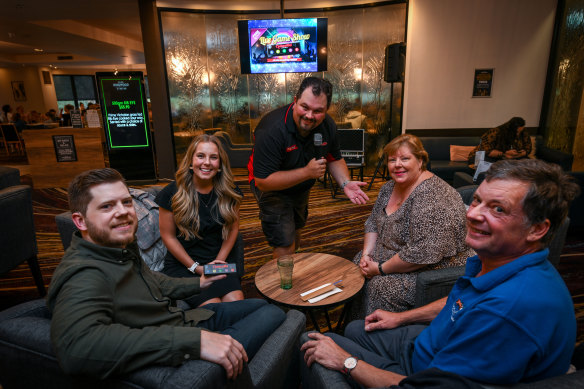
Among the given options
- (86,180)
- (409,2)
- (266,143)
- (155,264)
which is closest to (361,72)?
(409,2)

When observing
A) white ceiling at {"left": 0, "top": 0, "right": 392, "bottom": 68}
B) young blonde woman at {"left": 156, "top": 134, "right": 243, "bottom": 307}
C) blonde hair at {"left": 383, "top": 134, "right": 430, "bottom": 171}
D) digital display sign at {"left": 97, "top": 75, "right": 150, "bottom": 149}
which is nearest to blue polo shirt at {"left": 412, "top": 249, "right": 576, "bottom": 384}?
Result: blonde hair at {"left": 383, "top": 134, "right": 430, "bottom": 171}

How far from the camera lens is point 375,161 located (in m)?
6.92

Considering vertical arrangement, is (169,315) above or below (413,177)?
below

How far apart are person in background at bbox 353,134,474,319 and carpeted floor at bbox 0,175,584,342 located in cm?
122

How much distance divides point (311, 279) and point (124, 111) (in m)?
5.41

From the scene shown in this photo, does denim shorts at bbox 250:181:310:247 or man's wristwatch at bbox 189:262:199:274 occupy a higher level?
denim shorts at bbox 250:181:310:247

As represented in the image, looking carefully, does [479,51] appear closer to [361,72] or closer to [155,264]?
[361,72]

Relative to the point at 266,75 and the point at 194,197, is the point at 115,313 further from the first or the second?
the point at 266,75

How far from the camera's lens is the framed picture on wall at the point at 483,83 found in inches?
237

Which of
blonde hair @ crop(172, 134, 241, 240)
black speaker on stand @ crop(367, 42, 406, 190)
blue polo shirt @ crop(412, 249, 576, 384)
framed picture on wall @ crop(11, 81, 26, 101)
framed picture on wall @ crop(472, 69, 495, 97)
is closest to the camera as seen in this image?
blue polo shirt @ crop(412, 249, 576, 384)

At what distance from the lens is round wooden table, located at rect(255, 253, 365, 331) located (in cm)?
173

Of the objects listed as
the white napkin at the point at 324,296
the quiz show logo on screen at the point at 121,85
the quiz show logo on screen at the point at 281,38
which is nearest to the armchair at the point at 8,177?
the quiz show logo on screen at the point at 121,85

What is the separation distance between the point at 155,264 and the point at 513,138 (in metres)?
5.01

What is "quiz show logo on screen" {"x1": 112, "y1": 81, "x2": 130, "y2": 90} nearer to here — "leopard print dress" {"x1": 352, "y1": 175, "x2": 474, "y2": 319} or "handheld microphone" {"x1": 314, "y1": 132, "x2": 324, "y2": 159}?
"handheld microphone" {"x1": 314, "y1": 132, "x2": 324, "y2": 159}
